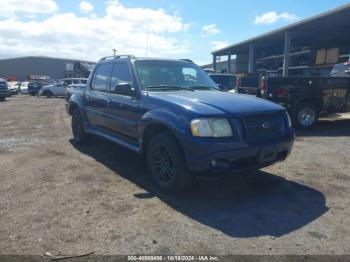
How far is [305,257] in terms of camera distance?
3256 mm

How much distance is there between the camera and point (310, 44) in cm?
2927

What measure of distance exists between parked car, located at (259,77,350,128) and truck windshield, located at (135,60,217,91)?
4775 mm

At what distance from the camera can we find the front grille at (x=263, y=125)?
177 inches

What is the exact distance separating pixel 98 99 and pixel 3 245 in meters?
3.80

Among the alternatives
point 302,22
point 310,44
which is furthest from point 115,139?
point 310,44

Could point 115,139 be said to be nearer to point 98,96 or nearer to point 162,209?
point 98,96

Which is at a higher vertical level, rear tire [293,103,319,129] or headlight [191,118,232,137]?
headlight [191,118,232,137]

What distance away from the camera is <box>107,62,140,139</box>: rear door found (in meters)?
5.57

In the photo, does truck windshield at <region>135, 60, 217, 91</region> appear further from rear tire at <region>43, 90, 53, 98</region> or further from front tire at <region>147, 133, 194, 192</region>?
rear tire at <region>43, 90, 53, 98</region>

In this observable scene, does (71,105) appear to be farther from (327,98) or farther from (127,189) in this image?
(327,98)

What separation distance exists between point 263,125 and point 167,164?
1371 mm

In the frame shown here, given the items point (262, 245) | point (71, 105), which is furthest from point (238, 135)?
point (71, 105)

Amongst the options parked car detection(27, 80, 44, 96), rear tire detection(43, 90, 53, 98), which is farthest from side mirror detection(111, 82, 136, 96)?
parked car detection(27, 80, 44, 96)

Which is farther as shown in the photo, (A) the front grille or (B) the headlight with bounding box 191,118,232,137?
(A) the front grille
